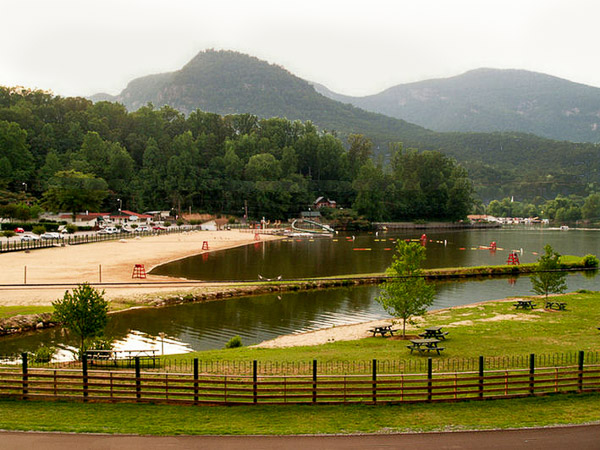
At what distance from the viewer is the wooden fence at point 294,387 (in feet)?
45.2

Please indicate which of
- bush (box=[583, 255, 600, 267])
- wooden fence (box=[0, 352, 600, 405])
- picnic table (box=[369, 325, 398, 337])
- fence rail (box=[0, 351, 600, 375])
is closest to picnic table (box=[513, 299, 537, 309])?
picnic table (box=[369, 325, 398, 337])

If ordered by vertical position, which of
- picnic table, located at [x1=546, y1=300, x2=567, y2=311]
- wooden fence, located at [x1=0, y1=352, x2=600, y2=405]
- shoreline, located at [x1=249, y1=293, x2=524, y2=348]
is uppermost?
wooden fence, located at [x1=0, y1=352, x2=600, y2=405]

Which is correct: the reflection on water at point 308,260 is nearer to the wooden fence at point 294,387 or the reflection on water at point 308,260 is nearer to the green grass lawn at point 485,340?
the green grass lawn at point 485,340

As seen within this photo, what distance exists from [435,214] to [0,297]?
151m

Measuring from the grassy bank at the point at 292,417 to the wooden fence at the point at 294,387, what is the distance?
29 cm

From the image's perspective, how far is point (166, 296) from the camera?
37.2 m

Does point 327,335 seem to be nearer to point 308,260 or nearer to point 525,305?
point 525,305

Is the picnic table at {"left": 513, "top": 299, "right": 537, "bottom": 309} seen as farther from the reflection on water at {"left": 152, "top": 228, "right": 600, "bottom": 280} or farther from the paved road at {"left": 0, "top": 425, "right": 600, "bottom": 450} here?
the reflection on water at {"left": 152, "top": 228, "right": 600, "bottom": 280}

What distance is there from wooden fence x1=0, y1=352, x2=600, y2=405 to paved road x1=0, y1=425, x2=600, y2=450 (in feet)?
6.65

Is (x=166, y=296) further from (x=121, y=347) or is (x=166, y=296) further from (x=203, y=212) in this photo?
(x=203, y=212)

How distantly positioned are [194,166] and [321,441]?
468 ft

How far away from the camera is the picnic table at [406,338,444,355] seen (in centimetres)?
2055

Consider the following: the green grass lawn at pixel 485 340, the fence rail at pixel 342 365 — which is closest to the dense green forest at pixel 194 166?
the green grass lawn at pixel 485 340

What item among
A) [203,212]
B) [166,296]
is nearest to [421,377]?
[166,296]
